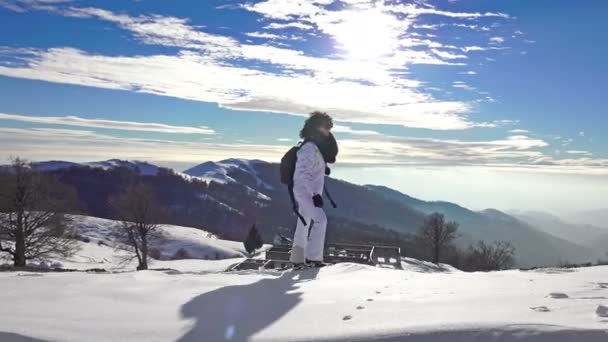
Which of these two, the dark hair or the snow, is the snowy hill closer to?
the snow

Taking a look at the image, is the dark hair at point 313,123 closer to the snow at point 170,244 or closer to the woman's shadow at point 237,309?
the woman's shadow at point 237,309

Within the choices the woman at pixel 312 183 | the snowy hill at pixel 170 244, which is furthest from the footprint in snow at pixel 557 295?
the snowy hill at pixel 170 244

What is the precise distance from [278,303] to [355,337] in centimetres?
162

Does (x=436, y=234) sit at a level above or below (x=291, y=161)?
below

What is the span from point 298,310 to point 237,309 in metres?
0.61

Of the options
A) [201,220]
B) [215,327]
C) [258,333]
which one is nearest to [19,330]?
[215,327]

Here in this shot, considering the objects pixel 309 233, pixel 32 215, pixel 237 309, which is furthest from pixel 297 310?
pixel 32 215

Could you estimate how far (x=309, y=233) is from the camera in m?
9.30

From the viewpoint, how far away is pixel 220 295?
17.1 feet

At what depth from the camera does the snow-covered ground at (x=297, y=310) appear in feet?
10.4

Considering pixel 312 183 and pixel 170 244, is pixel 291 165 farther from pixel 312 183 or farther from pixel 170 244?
pixel 170 244

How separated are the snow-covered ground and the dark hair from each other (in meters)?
3.50

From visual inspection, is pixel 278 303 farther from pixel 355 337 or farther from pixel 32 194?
pixel 32 194

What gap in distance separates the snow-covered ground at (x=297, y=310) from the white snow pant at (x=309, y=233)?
2.63 m
